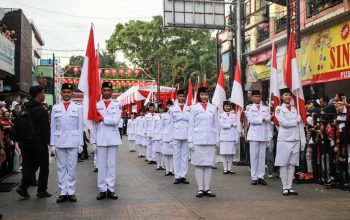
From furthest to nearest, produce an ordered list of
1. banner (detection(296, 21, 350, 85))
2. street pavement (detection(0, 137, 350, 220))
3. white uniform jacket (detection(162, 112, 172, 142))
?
banner (detection(296, 21, 350, 85)) < white uniform jacket (detection(162, 112, 172, 142)) < street pavement (detection(0, 137, 350, 220))

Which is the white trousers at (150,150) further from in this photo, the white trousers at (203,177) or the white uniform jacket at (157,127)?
the white trousers at (203,177)

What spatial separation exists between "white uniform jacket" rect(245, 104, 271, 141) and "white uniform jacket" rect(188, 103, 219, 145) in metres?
1.68

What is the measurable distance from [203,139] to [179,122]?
7.56 feet

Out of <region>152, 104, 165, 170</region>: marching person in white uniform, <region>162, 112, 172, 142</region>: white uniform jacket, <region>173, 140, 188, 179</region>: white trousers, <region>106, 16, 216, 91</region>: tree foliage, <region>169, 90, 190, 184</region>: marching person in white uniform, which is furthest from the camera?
<region>106, 16, 216, 91</region>: tree foliage

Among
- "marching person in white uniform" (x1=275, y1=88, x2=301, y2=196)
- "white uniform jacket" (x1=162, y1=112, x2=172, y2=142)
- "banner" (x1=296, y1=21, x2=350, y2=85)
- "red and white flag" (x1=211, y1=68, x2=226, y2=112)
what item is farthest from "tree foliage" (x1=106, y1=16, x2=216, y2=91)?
"marching person in white uniform" (x1=275, y1=88, x2=301, y2=196)

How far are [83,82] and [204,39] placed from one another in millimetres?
38740

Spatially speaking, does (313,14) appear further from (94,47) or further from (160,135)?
(94,47)

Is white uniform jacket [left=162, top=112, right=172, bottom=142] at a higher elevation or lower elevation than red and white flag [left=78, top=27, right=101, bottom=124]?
lower

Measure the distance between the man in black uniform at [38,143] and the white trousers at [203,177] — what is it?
274 centimetres

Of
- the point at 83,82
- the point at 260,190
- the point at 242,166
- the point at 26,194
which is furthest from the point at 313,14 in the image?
the point at 26,194

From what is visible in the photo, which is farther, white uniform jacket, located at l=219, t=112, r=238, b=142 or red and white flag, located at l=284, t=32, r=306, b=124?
white uniform jacket, located at l=219, t=112, r=238, b=142

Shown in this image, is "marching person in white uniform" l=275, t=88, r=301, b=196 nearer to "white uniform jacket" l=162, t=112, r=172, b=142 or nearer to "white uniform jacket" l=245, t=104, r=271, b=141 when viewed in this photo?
"white uniform jacket" l=245, t=104, r=271, b=141

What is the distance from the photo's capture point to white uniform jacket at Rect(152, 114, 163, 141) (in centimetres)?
1471

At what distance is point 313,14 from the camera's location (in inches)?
722
